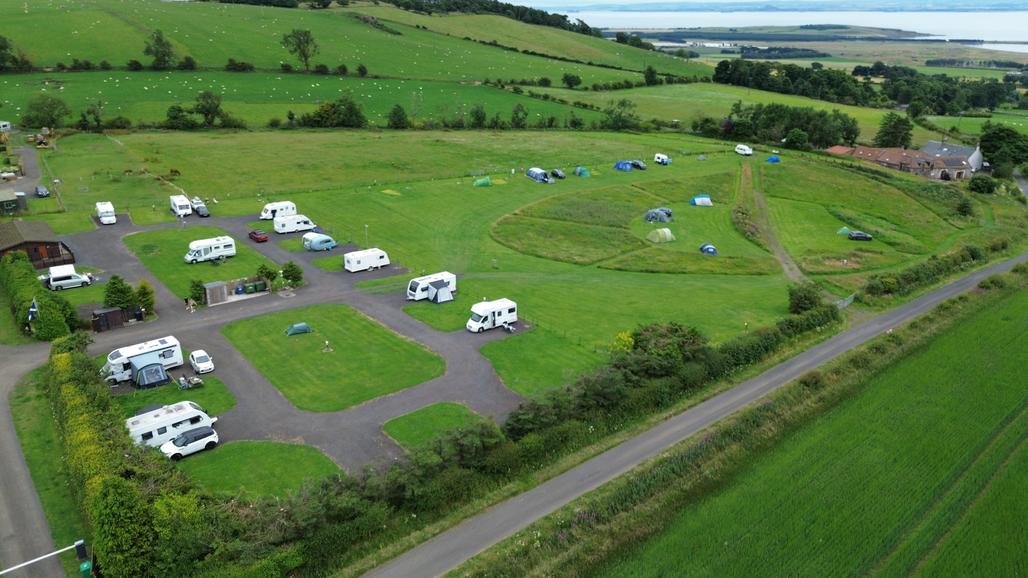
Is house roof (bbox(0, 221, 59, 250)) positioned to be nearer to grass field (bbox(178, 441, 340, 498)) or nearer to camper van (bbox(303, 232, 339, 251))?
camper van (bbox(303, 232, 339, 251))

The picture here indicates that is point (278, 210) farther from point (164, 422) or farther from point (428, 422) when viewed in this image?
point (428, 422)

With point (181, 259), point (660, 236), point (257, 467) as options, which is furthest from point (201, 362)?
point (660, 236)

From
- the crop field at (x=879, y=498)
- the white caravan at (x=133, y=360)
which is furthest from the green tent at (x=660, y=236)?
the white caravan at (x=133, y=360)

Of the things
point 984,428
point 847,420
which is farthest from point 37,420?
point 984,428

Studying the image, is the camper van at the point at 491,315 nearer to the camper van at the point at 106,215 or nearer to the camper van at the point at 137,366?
the camper van at the point at 137,366

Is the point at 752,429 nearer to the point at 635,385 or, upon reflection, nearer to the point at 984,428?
the point at 635,385

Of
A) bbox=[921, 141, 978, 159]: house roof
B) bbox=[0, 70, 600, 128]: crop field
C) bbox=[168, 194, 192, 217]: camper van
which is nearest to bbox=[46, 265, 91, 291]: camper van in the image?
bbox=[168, 194, 192, 217]: camper van
